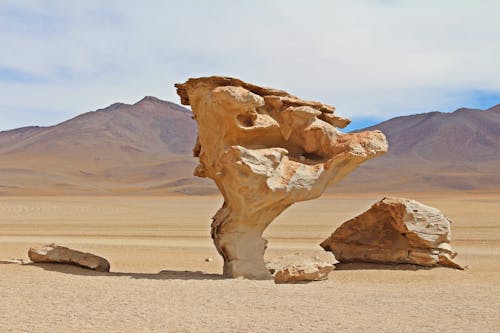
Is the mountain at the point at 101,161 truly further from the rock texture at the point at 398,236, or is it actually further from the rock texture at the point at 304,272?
the rock texture at the point at 304,272

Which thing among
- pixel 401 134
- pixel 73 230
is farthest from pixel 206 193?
pixel 401 134

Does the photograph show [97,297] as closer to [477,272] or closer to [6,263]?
[6,263]

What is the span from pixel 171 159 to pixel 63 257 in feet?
421

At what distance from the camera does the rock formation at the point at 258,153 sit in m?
13.4

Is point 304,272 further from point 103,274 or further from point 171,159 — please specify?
point 171,159

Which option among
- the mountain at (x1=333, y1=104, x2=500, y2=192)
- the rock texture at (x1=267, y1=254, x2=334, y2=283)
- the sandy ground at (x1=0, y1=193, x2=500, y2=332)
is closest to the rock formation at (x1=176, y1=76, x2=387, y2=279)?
the rock texture at (x1=267, y1=254, x2=334, y2=283)

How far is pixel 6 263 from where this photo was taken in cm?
1468

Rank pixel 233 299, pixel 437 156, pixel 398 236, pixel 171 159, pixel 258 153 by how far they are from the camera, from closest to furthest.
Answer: pixel 233 299, pixel 258 153, pixel 398 236, pixel 171 159, pixel 437 156

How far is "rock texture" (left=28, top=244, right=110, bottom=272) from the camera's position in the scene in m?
14.4

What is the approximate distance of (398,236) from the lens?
16.1m

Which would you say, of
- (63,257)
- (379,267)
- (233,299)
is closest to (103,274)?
(63,257)

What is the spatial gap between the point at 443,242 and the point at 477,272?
1061 mm

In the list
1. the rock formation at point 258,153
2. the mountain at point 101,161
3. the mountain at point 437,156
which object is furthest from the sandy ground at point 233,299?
the mountain at point 437,156

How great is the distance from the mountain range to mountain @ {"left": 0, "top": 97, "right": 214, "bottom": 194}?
0.56ft
